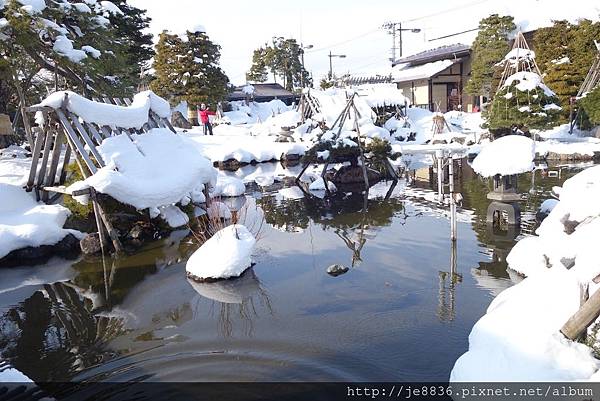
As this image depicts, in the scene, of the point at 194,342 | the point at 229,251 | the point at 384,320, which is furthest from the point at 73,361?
the point at 384,320

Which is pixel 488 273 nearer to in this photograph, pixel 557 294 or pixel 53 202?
pixel 557 294

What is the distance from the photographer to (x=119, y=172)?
11328 mm

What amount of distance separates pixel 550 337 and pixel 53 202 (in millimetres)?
12505

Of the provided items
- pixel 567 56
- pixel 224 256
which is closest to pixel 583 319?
pixel 224 256

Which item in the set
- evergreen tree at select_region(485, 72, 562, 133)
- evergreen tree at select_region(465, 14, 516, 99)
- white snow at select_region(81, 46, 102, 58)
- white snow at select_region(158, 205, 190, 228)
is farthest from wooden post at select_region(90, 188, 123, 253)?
evergreen tree at select_region(465, 14, 516, 99)

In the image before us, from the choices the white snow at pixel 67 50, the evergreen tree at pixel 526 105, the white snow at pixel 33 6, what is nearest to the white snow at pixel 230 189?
the white snow at pixel 67 50

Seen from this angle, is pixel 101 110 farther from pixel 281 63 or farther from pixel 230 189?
pixel 281 63

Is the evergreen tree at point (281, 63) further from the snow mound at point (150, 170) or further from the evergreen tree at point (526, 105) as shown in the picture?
the snow mound at point (150, 170)

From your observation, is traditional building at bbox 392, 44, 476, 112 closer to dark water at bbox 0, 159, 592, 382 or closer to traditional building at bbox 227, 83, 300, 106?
traditional building at bbox 227, 83, 300, 106

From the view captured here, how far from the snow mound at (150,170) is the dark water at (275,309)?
1.39m

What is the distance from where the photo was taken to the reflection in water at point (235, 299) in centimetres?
740

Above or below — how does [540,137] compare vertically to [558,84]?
below

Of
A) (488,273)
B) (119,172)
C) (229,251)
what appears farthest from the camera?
(119,172)

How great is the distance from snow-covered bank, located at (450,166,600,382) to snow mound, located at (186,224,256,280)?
178 inches
